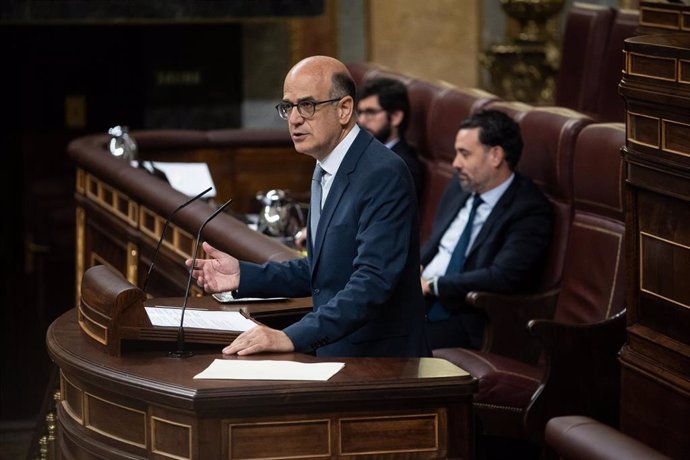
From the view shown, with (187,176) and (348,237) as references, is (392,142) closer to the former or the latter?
(187,176)

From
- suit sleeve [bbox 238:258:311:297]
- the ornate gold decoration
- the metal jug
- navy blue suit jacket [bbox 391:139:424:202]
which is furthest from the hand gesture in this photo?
the ornate gold decoration

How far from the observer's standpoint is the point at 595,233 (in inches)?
188

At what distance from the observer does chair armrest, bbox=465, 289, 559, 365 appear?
4.99m

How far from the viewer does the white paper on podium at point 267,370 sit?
2.96 metres

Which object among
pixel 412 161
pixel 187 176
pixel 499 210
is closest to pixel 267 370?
pixel 499 210

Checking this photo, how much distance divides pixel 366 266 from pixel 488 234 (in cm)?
210

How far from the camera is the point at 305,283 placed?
141 inches

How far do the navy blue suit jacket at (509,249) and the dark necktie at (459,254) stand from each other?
5cm

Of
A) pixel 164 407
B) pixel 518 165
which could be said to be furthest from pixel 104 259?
pixel 164 407

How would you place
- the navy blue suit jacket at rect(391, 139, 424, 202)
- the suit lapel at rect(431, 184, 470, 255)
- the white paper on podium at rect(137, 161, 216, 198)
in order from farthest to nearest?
the white paper on podium at rect(137, 161, 216, 198), the navy blue suit jacket at rect(391, 139, 424, 202), the suit lapel at rect(431, 184, 470, 255)

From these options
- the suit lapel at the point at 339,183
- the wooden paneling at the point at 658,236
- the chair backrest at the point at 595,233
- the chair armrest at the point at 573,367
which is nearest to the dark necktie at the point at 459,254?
the chair backrest at the point at 595,233

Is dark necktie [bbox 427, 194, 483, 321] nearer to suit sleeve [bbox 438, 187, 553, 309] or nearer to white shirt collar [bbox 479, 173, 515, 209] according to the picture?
white shirt collar [bbox 479, 173, 515, 209]

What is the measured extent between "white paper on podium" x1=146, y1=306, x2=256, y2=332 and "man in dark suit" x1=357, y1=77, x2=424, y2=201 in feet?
10.1

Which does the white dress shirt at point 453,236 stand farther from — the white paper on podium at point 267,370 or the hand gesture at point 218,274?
the white paper on podium at point 267,370
